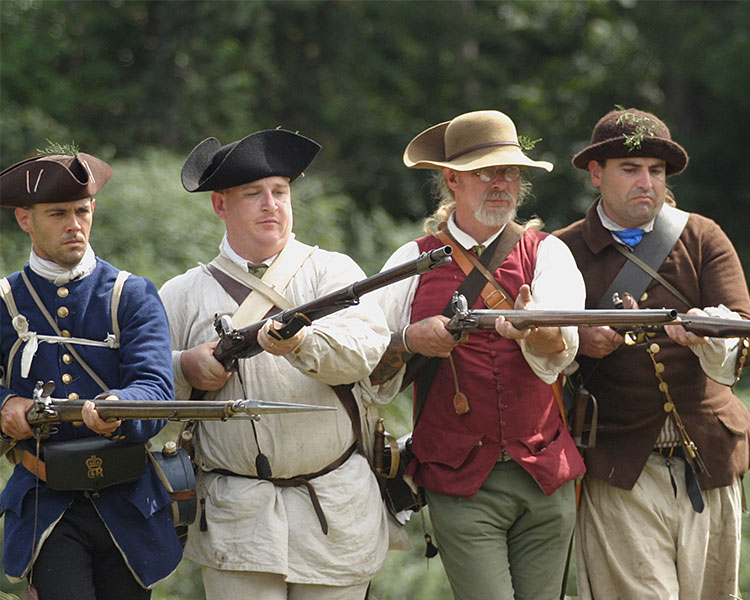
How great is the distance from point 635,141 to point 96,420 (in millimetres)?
2773

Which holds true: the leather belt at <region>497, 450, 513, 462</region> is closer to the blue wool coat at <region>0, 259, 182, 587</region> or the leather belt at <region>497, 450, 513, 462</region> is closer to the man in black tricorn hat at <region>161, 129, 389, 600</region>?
the man in black tricorn hat at <region>161, 129, 389, 600</region>

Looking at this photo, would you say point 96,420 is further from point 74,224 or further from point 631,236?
point 631,236

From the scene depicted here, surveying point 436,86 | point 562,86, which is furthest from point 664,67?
point 436,86

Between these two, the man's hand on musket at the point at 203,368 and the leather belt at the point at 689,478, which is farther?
the leather belt at the point at 689,478

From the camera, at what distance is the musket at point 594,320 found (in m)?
4.86

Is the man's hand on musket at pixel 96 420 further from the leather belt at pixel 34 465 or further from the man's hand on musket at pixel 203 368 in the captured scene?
the man's hand on musket at pixel 203 368

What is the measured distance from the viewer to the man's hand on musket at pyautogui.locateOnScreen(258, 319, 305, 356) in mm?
4832

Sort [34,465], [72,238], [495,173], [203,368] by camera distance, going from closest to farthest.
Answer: [34,465]
[72,238]
[203,368]
[495,173]

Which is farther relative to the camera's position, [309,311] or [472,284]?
[472,284]

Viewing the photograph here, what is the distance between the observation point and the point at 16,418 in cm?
461

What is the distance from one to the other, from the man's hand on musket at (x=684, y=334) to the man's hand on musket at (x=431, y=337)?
0.93 metres

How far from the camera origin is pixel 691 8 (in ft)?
65.1

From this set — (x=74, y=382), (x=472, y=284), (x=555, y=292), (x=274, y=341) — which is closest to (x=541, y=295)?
(x=555, y=292)

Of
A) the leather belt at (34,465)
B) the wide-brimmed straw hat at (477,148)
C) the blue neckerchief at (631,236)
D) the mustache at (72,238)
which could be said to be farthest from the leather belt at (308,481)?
the blue neckerchief at (631,236)
